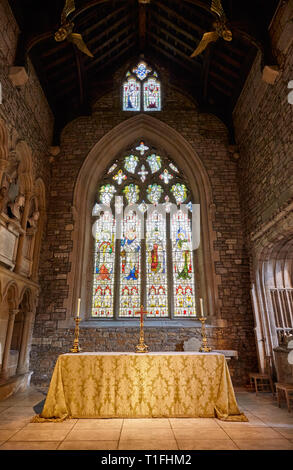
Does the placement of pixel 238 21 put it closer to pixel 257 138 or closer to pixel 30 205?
pixel 257 138

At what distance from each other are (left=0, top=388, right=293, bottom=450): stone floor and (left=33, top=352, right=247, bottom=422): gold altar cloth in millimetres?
137

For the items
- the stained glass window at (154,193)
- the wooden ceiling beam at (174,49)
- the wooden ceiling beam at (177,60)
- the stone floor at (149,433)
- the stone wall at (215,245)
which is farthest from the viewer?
the wooden ceiling beam at (177,60)

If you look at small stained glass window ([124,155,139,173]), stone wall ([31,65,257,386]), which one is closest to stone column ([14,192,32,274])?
stone wall ([31,65,257,386])

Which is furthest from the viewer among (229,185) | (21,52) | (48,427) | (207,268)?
(229,185)

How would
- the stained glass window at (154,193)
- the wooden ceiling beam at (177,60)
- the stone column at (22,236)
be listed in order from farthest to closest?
the wooden ceiling beam at (177,60) → the stained glass window at (154,193) → the stone column at (22,236)

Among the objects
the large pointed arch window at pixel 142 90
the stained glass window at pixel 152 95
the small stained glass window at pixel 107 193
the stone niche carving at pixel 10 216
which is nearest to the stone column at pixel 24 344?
the stone niche carving at pixel 10 216

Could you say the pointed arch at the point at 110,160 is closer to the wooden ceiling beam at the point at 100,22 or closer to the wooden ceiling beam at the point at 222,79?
the wooden ceiling beam at the point at 222,79

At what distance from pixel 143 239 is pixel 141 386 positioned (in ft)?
13.1

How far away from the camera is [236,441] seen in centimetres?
271

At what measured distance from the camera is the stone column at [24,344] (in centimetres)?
562

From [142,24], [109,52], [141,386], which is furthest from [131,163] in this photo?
[141,386]

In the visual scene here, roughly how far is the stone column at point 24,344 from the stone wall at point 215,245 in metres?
0.22

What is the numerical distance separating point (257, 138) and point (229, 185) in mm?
A: 1331
